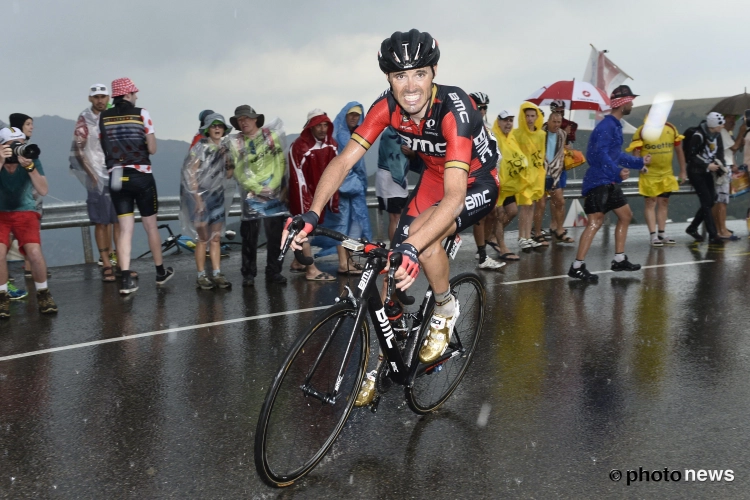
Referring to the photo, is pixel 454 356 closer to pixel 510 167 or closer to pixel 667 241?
pixel 510 167

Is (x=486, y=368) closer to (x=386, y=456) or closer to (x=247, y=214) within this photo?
(x=386, y=456)

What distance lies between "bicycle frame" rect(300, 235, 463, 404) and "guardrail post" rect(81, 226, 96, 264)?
816 cm

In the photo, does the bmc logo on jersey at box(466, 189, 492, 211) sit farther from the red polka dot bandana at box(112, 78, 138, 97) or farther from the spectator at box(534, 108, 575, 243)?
the spectator at box(534, 108, 575, 243)

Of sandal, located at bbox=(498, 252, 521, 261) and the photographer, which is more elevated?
the photographer

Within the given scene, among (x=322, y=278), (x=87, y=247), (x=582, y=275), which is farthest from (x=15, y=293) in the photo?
(x=582, y=275)

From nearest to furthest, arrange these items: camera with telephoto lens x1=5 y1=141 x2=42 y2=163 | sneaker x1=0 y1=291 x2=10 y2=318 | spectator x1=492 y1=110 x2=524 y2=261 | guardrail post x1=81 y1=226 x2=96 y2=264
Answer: camera with telephoto lens x1=5 y1=141 x2=42 y2=163
sneaker x1=0 y1=291 x2=10 y2=318
spectator x1=492 y1=110 x2=524 y2=261
guardrail post x1=81 y1=226 x2=96 y2=264

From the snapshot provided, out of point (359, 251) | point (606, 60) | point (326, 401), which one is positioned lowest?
point (326, 401)

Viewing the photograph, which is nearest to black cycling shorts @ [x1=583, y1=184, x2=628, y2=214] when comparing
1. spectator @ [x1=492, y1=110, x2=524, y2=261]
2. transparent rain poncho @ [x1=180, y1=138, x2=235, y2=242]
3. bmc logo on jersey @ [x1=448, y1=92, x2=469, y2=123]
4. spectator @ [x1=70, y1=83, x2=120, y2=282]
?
spectator @ [x1=492, y1=110, x2=524, y2=261]

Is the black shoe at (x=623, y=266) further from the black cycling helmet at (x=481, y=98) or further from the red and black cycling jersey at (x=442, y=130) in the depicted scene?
the red and black cycling jersey at (x=442, y=130)

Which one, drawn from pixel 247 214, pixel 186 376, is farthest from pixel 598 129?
pixel 186 376

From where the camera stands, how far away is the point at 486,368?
5438 millimetres

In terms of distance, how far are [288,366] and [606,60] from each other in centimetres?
1606

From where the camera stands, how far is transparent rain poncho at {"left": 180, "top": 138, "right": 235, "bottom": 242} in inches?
343

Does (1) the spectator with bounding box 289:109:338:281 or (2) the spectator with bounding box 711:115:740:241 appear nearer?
(1) the spectator with bounding box 289:109:338:281
